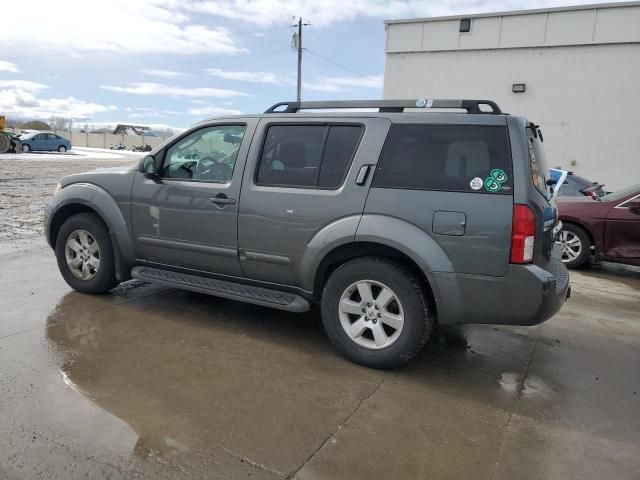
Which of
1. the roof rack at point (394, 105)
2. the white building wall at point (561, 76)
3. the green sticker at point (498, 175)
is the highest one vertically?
the white building wall at point (561, 76)

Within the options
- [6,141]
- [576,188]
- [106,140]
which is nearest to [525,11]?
[576,188]

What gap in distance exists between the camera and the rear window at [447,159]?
338cm

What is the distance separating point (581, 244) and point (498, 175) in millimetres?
5089

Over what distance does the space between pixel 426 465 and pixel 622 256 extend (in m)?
6.01

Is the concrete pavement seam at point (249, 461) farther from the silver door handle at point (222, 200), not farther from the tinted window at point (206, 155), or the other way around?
the tinted window at point (206, 155)

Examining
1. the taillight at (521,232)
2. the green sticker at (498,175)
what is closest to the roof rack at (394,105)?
the green sticker at (498,175)

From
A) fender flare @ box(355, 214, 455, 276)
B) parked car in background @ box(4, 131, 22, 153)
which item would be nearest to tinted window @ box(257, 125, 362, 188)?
fender flare @ box(355, 214, 455, 276)

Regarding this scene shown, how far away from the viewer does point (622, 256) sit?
23.7 ft

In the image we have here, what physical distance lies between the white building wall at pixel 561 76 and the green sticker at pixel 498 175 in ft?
45.3

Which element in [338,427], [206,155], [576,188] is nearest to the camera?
[338,427]

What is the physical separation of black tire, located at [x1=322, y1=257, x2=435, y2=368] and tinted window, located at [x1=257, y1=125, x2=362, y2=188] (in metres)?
0.69

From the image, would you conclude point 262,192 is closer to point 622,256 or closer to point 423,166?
point 423,166

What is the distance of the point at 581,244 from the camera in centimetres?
761

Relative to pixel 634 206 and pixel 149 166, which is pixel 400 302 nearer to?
pixel 149 166
